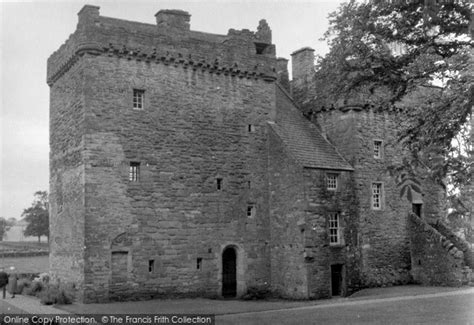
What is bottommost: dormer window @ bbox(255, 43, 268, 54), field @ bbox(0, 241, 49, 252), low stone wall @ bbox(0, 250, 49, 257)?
low stone wall @ bbox(0, 250, 49, 257)

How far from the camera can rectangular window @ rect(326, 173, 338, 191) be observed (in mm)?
26766

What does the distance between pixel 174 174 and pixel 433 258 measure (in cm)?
1325

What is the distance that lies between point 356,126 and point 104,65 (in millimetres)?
12329

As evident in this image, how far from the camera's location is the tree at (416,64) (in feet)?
34.8

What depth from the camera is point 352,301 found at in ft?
74.4

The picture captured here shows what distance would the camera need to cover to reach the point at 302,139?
93.0ft

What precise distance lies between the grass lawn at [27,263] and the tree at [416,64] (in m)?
31.9

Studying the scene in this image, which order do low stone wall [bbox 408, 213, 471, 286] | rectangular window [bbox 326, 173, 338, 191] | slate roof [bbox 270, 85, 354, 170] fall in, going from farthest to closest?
low stone wall [bbox 408, 213, 471, 286] → slate roof [bbox 270, 85, 354, 170] → rectangular window [bbox 326, 173, 338, 191]

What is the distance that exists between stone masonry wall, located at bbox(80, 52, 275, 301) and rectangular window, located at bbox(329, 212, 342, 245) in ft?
10.3

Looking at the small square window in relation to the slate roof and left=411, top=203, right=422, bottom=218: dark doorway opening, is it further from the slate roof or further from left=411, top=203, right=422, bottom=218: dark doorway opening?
left=411, top=203, right=422, bottom=218: dark doorway opening

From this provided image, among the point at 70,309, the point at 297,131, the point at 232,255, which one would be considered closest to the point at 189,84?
the point at 297,131

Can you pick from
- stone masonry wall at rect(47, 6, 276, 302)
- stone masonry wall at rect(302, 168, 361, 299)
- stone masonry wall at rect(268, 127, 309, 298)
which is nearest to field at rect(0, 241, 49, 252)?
stone masonry wall at rect(47, 6, 276, 302)

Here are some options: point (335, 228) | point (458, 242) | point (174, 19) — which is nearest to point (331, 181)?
point (335, 228)

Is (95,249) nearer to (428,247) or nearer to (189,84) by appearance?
(189,84)
